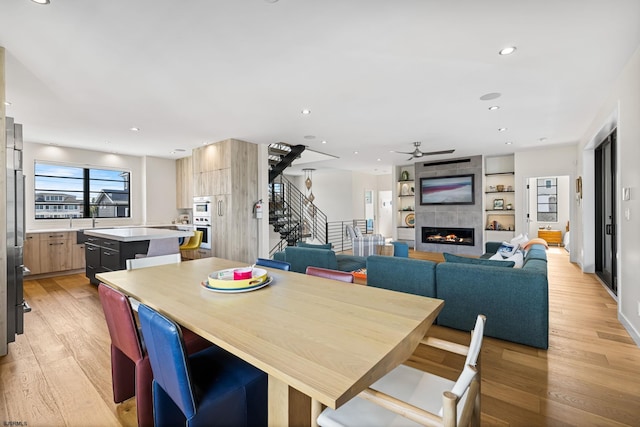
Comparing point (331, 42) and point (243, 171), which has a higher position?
point (331, 42)

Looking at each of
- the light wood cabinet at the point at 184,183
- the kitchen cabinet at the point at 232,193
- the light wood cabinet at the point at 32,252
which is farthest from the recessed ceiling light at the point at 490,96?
the light wood cabinet at the point at 32,252

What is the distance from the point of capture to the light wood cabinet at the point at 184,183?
7430mm

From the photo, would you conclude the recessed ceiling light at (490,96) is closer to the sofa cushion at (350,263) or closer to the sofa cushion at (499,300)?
the sofa cushion at (499,300)

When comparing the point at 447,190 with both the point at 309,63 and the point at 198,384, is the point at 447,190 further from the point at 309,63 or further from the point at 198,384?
the point at 198,384

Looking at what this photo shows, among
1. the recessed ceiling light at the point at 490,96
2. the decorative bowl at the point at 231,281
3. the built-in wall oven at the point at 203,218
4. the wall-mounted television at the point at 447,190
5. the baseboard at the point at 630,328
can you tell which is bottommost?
the baseboard at the point at 630,328

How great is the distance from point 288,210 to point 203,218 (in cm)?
266

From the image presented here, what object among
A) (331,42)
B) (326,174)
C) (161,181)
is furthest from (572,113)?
(161,181)

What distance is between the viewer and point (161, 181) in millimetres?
7566

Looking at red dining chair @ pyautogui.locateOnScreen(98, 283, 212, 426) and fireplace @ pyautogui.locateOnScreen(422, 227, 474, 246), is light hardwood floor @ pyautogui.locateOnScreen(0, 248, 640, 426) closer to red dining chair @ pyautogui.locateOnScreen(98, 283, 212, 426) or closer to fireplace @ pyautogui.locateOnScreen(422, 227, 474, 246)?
red dining chair @ pyautogui.locateOnScreen(98, 283, 212, 426)

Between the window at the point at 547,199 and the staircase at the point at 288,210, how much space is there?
7043 mm

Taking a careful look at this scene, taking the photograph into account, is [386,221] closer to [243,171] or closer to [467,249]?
[467,249]

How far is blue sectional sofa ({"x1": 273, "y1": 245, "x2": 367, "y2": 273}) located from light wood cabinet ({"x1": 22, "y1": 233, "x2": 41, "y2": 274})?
4331 mm

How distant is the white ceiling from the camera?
208 centimetres

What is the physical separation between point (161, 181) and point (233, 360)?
7236mm
